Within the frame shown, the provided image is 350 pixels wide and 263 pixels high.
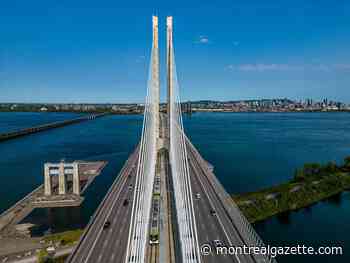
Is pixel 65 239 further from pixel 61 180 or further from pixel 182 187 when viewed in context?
pixel 61 180

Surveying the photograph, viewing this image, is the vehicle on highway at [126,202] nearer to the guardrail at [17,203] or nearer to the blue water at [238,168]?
the blue water at [238,168]

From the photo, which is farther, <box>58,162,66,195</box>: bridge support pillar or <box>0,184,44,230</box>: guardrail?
<box>58,162,66,195</box>: bridge support pillar

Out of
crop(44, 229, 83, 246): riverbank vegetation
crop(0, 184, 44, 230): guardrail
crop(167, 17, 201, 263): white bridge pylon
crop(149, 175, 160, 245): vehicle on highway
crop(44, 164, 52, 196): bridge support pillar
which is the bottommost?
crop(0, 184, 44, 230): guardrail

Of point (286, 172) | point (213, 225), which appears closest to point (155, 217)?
point (213, 225)

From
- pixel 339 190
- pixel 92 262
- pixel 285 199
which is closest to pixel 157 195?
pixel 92 262

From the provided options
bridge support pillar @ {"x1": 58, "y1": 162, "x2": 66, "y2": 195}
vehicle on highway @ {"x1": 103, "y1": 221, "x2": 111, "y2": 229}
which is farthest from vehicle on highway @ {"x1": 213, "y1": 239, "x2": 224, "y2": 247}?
bridge support pillar @ {"x1": 58, "y1": 162, "x2": 66, "y2": 195}

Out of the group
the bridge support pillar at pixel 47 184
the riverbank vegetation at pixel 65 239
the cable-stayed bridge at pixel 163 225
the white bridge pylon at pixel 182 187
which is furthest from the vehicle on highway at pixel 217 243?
the bridge support pillar at pixel 47 184

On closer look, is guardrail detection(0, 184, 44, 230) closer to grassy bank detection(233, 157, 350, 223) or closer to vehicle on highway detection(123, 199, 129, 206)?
vehicle on highway detection(123, 199, 129, 206)
